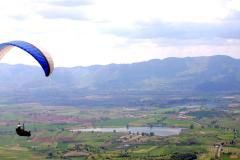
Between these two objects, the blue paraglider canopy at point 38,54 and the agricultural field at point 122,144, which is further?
the agricultural field at point 122,144

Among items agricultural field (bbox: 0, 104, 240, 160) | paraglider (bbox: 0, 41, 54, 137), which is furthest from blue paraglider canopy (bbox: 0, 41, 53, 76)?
agricultural field (bbox: 0, 104, 240, 160)

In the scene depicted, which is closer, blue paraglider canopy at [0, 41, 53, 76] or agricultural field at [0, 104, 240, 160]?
blue paraglider canopy at [0, 41, 53, 76]

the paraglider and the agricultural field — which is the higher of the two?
A: the paraglider

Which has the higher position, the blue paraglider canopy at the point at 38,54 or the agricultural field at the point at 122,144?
the blue paraglider canopy at the point at 38,54

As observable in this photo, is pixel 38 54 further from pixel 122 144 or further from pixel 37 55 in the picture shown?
pixel 122 144

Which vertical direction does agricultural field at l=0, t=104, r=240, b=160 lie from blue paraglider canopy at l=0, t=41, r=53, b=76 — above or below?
below


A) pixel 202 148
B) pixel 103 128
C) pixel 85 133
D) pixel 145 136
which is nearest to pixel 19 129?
pixel 202 148

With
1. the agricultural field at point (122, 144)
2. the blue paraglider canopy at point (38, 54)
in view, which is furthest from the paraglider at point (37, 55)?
the agricultural field at point (122, 144)

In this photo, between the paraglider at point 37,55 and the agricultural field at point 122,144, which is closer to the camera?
the paraglider at point 37,55

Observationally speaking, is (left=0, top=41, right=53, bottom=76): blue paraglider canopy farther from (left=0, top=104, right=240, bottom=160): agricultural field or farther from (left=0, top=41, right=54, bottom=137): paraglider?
(left=0, top=104, right=240, bottom=160): agricultural field

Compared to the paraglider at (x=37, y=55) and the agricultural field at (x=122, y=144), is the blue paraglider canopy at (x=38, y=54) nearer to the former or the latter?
the paraglider at (x=37, y=55)

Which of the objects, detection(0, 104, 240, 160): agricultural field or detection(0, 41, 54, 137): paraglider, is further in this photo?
detection(0, 104, 240, 160): agricultural field

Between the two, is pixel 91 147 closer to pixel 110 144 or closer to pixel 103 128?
pixel 110 144
